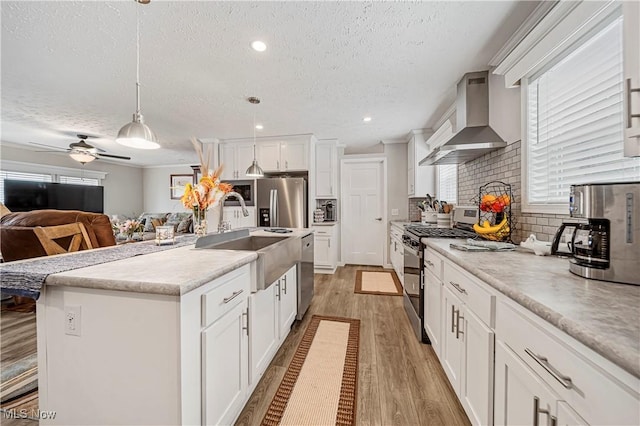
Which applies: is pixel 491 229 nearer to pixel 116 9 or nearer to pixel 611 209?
pixel 611 209

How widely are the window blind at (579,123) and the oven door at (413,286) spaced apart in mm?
963

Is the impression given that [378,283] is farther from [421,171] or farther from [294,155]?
[294,155]

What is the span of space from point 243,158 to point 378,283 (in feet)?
10.8

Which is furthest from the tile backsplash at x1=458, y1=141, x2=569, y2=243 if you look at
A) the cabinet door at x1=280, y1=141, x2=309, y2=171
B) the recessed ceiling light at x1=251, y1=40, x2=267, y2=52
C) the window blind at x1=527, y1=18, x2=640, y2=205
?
the cabinet door at x1=280, y1=141, x2=309, y2=171

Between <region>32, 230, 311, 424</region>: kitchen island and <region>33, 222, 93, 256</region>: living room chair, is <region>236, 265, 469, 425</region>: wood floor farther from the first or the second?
<region>33, 222, 93, 256</region>: living room chair

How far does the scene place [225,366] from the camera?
3.93 feet

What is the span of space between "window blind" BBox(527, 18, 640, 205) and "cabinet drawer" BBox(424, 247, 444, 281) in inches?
31.0

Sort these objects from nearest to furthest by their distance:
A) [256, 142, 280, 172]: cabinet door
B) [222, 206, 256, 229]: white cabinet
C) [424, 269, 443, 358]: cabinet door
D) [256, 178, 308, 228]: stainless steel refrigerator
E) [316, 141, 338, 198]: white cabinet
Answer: [424, 269, 443, 358]: cabinet door → [256, 178, 308, 228]: stainless steel refrigerator → [256, 142, 280, 172]: cabinet door → [222, 206, 256, 229]: white cabinet → [316, 141, 338, 198]: white cabinet

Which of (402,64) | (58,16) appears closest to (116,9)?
(58,16)

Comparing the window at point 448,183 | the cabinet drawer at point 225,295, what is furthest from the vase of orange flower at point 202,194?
the window at point 448,183

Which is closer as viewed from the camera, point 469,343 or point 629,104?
point 629,104

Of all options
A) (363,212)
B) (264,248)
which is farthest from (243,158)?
(264,248)

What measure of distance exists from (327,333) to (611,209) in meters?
2.07

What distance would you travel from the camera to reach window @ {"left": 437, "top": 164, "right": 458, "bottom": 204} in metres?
3.34
